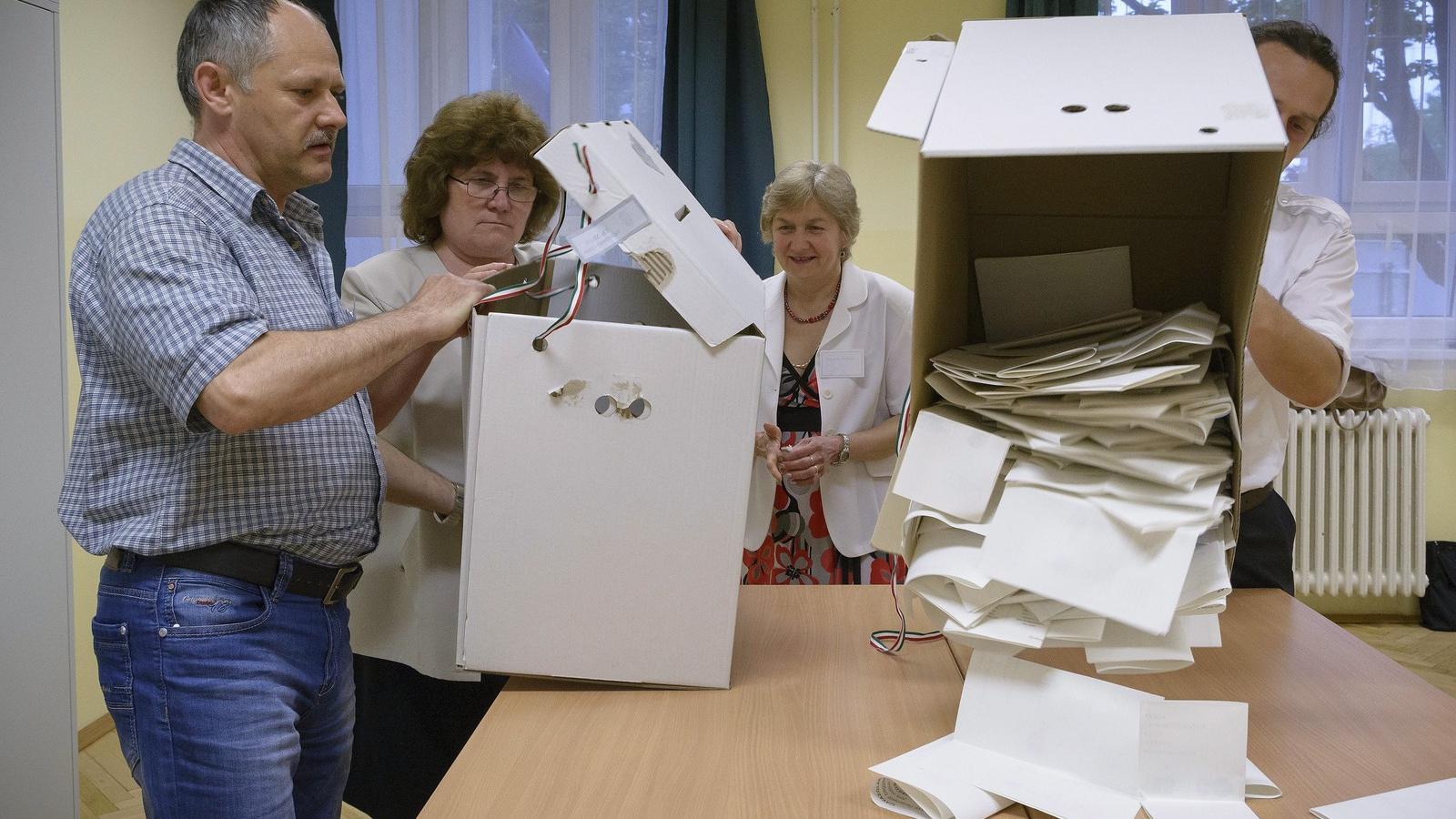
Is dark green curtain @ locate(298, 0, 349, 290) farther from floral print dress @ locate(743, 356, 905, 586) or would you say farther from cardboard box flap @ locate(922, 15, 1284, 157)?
cardboard box flap @ locate(922, 15, 1284, 157)

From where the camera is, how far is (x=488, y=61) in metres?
3.77

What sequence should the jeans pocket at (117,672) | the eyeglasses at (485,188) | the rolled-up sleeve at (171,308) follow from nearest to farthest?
the rolled-up sleeve at (171,308), the jeans pocket at (117,672), the eyeglasses at (485,188)

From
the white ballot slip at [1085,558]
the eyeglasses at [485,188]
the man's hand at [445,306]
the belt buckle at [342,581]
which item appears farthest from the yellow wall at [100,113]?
the white ballot slip at [1085,558]

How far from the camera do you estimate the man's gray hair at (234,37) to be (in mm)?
1251

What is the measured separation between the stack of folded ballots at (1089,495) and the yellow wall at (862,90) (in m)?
2.96

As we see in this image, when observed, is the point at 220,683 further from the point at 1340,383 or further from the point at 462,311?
the point at 1340,383

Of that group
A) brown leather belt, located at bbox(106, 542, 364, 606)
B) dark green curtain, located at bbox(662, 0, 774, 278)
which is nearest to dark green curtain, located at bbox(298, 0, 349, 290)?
dark green curtain, located at bbox(662, 0, 774, 278)

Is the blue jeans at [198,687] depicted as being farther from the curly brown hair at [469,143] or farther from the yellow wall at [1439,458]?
the yellow wall at [1439,458]

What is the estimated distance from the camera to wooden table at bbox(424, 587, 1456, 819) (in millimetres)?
913

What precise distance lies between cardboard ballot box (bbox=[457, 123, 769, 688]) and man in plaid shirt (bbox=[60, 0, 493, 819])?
6.1 inches

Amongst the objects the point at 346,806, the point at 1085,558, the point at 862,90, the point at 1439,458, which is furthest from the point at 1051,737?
the point at 1439,458

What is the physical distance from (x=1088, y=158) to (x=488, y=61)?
3155 mm

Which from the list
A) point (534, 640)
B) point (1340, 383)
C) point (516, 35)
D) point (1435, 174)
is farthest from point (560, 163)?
point (1435, 174)

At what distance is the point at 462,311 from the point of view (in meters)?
1.14
